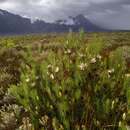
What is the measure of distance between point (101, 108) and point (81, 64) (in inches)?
25.3

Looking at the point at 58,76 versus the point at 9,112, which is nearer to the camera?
the point at 58,76

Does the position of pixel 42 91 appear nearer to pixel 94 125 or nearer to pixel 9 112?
pixel 9 112

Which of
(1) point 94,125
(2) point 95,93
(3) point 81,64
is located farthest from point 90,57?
(1) point 94,125

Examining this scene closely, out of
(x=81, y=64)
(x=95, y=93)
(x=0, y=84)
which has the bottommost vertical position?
(x=0, y=84)

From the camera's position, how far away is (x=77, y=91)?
13.3ft

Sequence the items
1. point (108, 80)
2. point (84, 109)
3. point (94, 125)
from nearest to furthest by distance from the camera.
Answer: point (94, 125) < point (84, 109) < point (108, 80)

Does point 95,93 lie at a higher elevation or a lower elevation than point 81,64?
lower

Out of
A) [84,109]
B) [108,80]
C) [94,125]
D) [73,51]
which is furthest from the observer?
[73,51]

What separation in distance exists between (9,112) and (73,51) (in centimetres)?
118

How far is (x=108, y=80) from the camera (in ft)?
14.5

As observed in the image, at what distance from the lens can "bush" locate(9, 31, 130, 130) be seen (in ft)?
12.9

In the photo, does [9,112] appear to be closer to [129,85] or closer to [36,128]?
[36,128]

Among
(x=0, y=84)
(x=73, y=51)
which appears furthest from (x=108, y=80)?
(x=0, y=84)

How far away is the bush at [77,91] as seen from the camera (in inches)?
154
